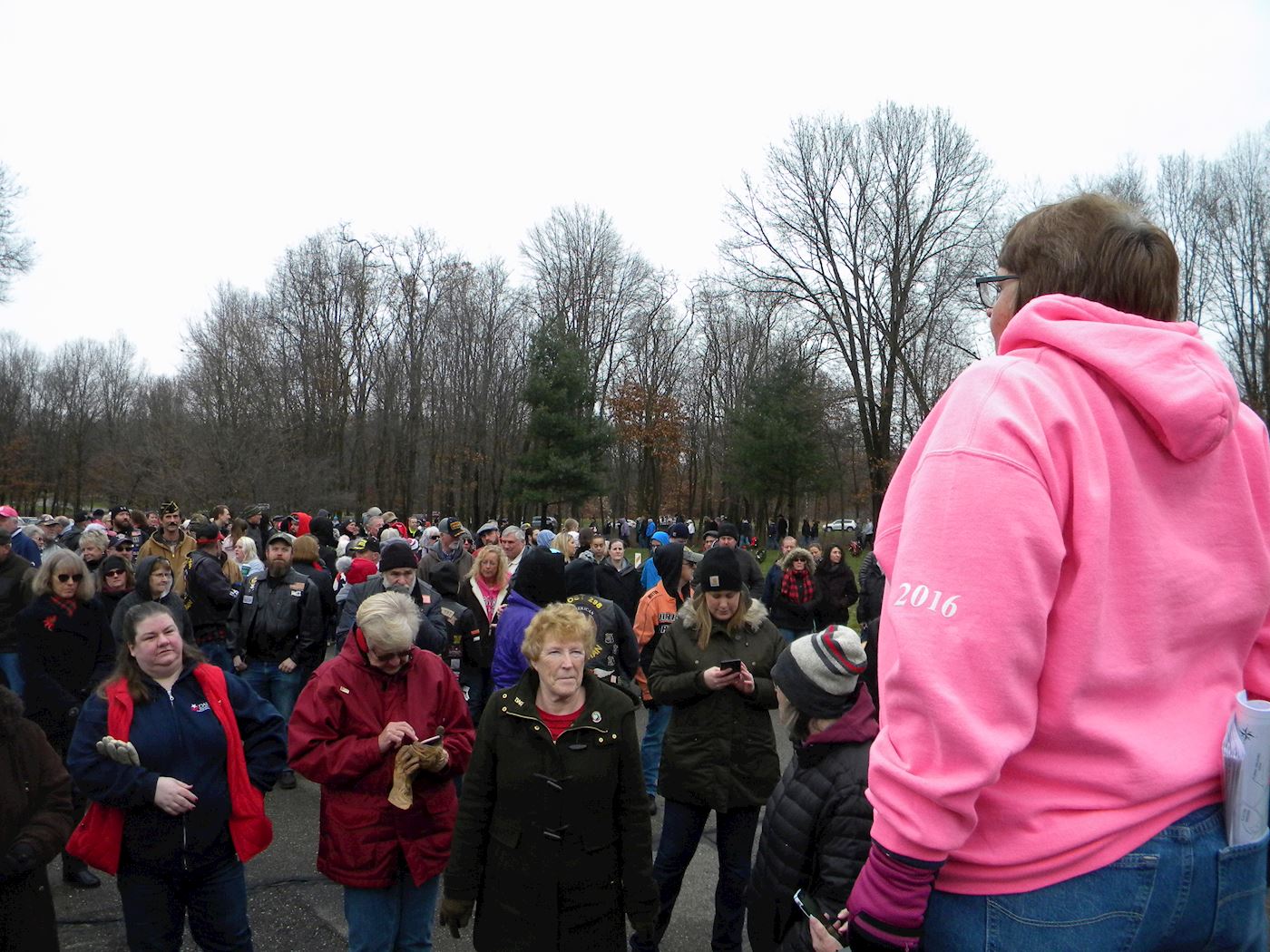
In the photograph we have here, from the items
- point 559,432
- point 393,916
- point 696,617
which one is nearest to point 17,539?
point 393,916

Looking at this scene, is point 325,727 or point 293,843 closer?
point 325,727

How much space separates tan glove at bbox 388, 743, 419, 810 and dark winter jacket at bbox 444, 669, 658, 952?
39 cm

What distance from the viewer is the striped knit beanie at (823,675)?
3.19 meters

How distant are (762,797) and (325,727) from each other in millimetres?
2236

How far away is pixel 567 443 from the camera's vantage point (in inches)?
1471

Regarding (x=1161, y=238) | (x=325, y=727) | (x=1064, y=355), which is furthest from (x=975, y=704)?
(x=325, y=727)

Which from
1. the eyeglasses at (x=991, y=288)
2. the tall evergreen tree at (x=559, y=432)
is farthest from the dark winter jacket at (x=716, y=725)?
the tall evergreen tree at (x=559, y=432)

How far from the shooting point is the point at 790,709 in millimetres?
3357

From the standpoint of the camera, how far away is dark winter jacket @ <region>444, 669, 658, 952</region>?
3596 millimetres

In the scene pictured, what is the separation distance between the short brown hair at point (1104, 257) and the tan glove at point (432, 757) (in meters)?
3.28

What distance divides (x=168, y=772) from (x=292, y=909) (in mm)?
1797

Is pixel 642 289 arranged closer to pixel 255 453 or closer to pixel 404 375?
pixel 404 375

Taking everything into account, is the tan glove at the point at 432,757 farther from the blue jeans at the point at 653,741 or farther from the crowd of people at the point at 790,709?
the blue jeans at the point at 653,741

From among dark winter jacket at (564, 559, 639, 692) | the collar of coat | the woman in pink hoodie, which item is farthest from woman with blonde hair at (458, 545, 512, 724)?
the woman in pink hoodie
